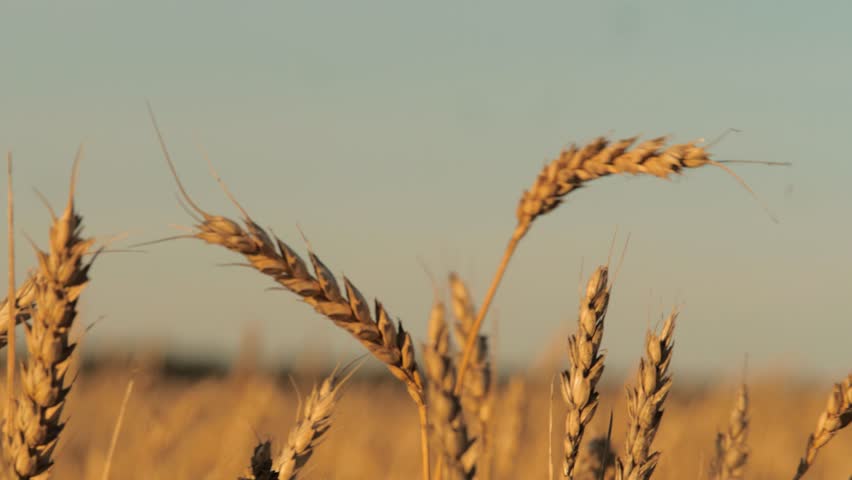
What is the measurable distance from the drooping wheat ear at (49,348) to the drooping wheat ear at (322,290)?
8.4 inches

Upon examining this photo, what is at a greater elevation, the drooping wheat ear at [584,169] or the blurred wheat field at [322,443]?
the drooping wheat ear at [584,169]

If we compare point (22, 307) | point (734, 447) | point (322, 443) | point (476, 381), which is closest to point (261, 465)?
point (22, 307)

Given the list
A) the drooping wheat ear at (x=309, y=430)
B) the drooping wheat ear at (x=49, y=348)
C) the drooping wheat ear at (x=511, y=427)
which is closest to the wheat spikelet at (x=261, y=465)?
the drooping wheat ear at (x=309, y=430)

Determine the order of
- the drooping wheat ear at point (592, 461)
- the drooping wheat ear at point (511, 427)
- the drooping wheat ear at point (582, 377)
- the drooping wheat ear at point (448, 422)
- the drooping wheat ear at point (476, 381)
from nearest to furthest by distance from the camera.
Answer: the drooping wheat ear at point (448, 422) → the drooping wheat ear at point (582, 377) → the drooping wheat ear at point (476, 381) → the drooping wheat ear at point (592, 461) → the drooping wheat ear at point (511, 427)

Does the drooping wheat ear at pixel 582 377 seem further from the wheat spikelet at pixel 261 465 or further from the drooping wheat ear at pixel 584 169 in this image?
the wheat spikelet at pixel 261 465

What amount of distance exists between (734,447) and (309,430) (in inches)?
51.4

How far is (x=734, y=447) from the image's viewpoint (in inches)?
109

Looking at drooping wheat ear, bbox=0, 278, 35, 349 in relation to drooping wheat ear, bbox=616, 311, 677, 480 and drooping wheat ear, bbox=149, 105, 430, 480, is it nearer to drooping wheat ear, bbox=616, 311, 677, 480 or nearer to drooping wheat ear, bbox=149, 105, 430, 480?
drooping wheat ear, bbox=149, 105, 430, 480

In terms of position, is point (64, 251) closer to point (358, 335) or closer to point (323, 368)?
point (358, 335)

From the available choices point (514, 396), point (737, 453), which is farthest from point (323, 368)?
point (737, 453)

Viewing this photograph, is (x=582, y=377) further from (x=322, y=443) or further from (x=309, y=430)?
(x=322, y=443)

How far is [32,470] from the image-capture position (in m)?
1.76

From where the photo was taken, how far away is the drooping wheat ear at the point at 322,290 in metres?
1.80

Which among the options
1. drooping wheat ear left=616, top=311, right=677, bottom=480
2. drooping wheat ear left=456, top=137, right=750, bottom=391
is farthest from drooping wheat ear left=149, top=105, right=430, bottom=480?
drooping wheat ear left=616, top=311, right=677, bottom=480
